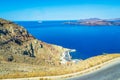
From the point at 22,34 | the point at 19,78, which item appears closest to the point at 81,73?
the point at 19,78

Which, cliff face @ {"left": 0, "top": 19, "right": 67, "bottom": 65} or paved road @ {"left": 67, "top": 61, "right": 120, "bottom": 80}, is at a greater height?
paved road @ {"left": 67, "top": 61, "right": 120, "bottom": 80}

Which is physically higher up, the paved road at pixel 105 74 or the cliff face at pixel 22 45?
the paved road at pixel 105 74

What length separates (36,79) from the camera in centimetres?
2575

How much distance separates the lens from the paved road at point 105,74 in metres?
25.9

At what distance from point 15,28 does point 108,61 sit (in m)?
122

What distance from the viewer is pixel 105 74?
27.1 metres

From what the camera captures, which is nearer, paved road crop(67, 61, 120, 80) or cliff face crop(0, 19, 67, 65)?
paved road crop(67, 61, 120, 80)

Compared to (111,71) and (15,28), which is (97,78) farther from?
(15,28)

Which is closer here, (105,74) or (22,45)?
(105,74)

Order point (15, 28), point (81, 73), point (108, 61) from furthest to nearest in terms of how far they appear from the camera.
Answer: point (15, 28), point (108, 61), point (81, 73)

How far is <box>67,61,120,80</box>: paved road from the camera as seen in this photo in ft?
85.0

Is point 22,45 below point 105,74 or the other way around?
below

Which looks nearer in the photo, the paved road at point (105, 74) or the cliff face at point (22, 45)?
the paved road at point (105, 74)

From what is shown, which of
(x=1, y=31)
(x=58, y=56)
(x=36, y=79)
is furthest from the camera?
(x=58, y=56)
